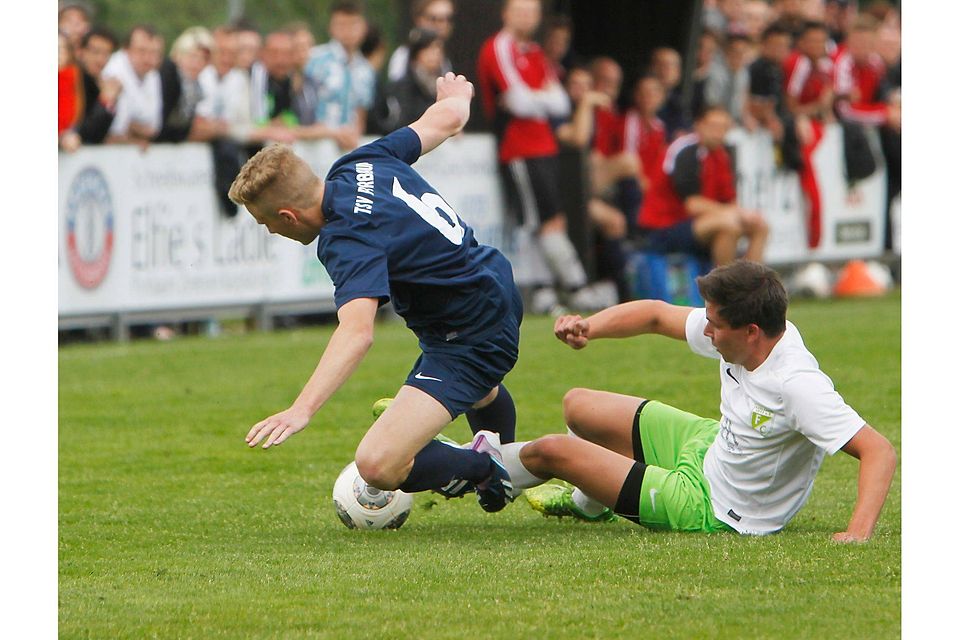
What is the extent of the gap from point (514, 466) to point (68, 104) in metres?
7.52

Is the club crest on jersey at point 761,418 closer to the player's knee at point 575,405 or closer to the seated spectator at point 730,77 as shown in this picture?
the player's knee at point 575,405

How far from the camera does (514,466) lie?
6.30 m

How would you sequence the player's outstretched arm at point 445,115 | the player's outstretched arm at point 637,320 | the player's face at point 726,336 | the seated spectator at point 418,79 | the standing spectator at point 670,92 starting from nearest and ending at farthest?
the player's face at point 726,336 < the player's outstretched arm at point 637,320 < the player's outstretched arm at point 445,115 < the seated spectator at point 418,79 < the standing spectator at point 670,92

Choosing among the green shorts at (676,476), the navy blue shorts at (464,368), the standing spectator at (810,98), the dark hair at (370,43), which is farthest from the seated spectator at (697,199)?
the green shorts at (676,476)

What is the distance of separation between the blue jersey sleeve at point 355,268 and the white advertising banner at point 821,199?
36.9 ft

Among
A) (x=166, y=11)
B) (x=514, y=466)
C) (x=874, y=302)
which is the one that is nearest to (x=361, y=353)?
(x=514, y=466)

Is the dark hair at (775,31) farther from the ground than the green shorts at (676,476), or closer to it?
farther from the ground

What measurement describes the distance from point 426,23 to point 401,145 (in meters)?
8.48

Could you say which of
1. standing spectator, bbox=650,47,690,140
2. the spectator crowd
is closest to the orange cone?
the spectator crowd

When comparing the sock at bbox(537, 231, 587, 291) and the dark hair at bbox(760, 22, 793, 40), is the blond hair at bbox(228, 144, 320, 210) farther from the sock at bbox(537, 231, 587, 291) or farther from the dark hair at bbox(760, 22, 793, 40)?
the dark hair at bbox(760, 22, 793, 40)

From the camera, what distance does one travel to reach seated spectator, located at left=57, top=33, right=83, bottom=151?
12648 mm

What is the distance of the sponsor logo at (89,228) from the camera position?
12.7 metres

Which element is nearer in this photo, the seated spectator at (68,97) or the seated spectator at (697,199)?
the seated spectator at (68,97)

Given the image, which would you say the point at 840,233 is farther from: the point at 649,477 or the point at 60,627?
the point at 60,627
